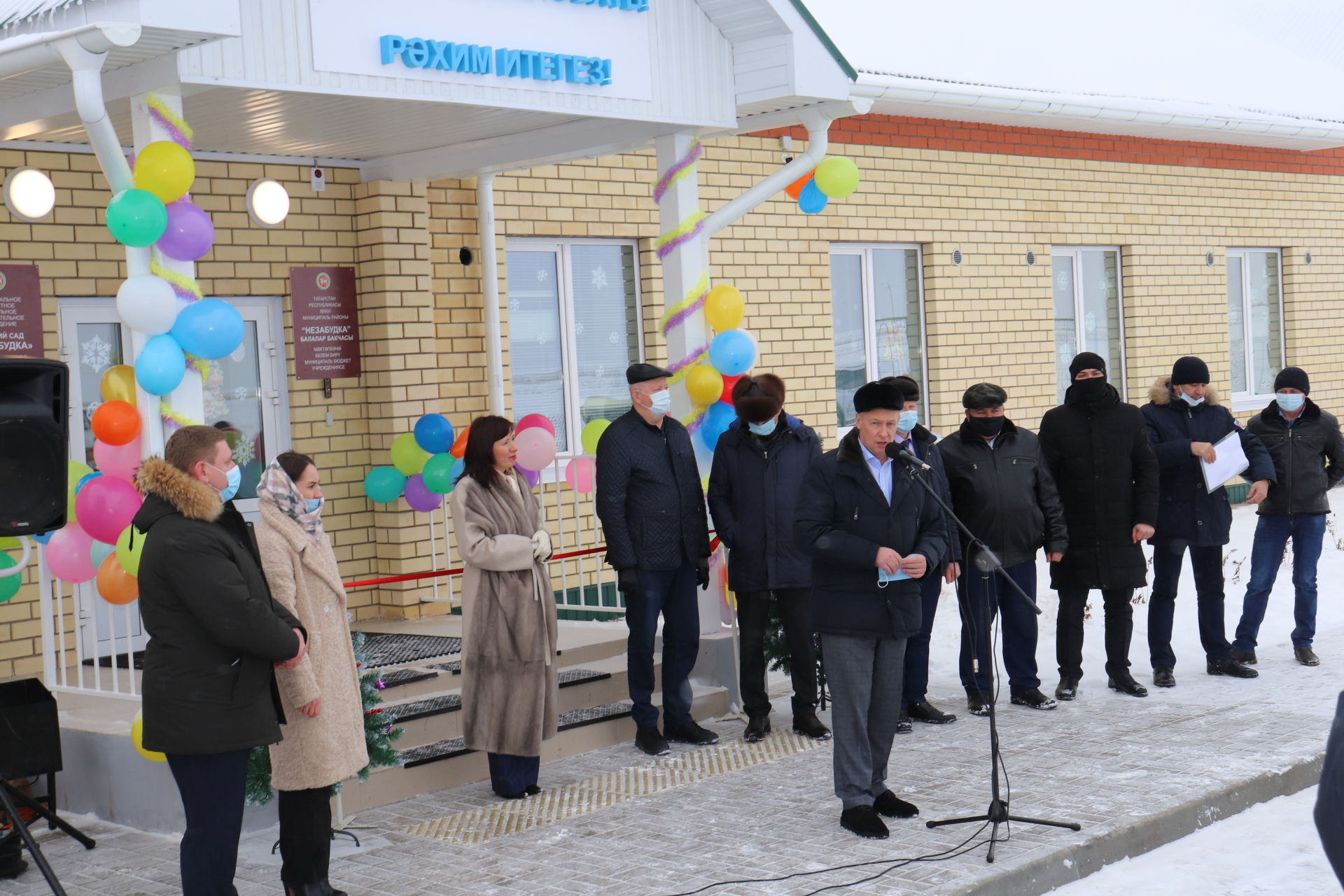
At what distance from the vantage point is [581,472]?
9375 mm

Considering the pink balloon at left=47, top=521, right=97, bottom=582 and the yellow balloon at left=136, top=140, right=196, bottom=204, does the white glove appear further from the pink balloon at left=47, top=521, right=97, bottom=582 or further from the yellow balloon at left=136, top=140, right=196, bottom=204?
the yellow balloon at left=136, top=140, right=196, bottom=204

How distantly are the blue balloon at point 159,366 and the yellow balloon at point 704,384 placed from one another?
9.76 feet

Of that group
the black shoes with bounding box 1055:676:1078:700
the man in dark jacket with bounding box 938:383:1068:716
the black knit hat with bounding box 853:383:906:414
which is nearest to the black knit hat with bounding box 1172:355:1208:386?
the man in dark jacket with bounding box 938:383:1068:716

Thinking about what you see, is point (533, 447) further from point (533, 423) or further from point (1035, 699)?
point (1035, 699)

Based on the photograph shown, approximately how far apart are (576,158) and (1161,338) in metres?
8.57

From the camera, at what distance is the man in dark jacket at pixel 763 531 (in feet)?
24.1

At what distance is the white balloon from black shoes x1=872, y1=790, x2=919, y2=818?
3.32 m

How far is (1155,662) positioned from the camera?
27.7ft

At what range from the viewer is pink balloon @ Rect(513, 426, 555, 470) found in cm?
853

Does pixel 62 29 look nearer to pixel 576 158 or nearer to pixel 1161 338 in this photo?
pixel 576 158

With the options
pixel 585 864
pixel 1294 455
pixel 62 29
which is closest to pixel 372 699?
pixel 585 864

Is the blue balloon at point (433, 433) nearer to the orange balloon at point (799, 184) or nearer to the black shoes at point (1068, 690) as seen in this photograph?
the orange balloon at point (799, 184)

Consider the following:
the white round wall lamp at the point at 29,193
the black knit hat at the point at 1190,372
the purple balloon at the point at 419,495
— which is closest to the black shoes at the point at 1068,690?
the black knit hat at the point at 1190,372

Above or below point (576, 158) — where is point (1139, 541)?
below
